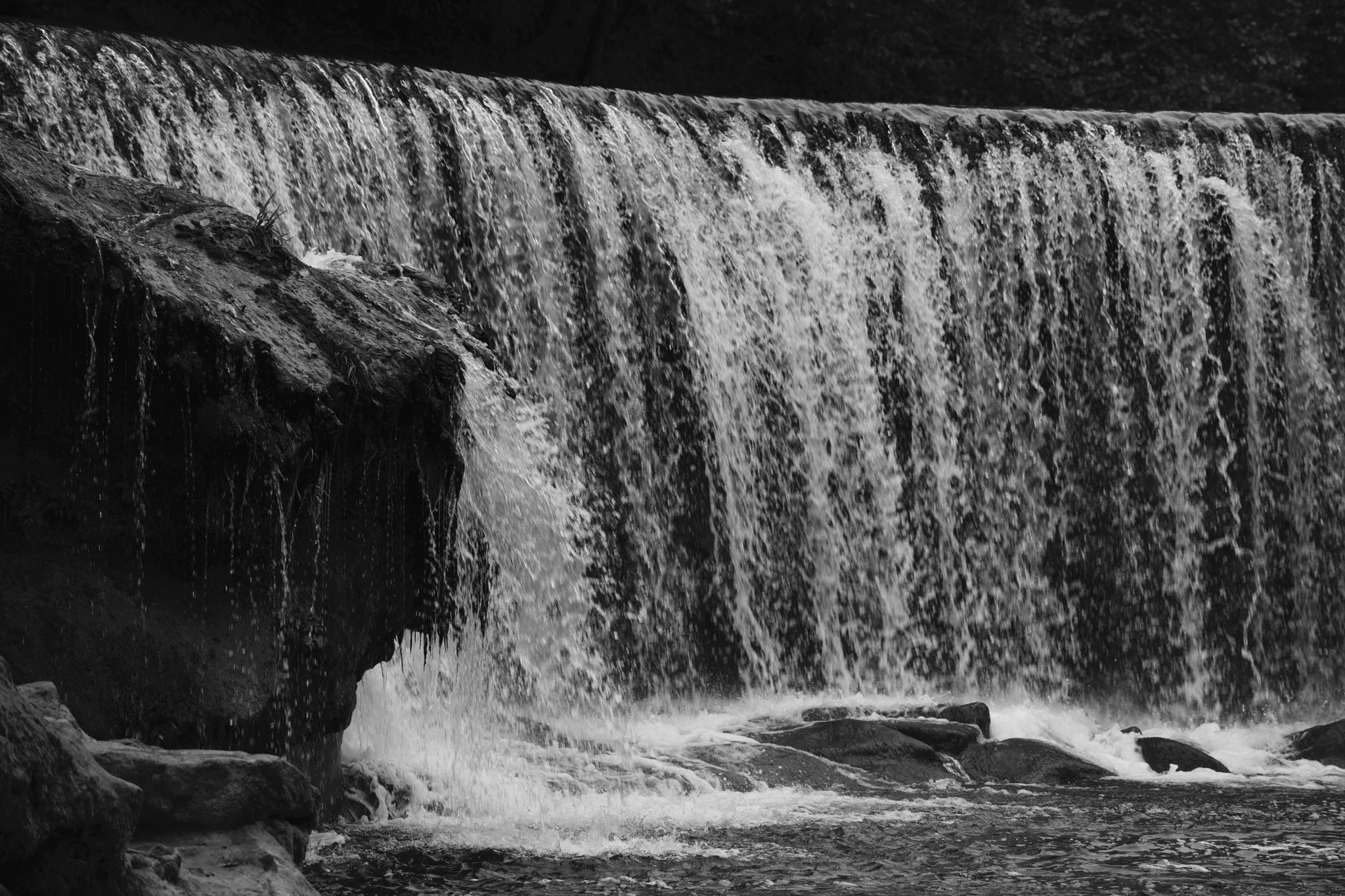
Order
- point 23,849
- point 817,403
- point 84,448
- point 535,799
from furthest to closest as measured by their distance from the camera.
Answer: point 817,403, point 535,799, point 84,448, point 23,849

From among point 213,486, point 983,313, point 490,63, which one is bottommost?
→ point 213,486

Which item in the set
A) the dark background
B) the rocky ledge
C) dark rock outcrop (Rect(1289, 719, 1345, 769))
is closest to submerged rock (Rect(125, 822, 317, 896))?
the rocky ledge

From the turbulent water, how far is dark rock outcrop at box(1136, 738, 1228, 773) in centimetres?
17

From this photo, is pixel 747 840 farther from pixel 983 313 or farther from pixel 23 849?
pixel 983 313

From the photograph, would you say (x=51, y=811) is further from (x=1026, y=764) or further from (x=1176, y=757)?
(x=1176, y=757)

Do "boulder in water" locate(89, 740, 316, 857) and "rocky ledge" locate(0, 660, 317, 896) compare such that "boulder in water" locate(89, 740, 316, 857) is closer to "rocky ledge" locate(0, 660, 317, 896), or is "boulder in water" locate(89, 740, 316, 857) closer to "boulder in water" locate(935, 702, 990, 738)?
"rocky ledge" locate(0, 660, 317, 896)

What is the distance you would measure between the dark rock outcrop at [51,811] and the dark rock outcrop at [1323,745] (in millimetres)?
9652

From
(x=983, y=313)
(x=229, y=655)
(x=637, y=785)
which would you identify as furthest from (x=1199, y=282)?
(x=229, y=655)

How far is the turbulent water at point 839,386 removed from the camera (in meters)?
11.3

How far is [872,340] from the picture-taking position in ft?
46.9

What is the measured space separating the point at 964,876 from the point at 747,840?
112 cm

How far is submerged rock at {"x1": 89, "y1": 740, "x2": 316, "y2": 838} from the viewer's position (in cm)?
590

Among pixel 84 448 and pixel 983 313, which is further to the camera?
pixel 983 313

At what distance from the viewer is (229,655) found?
754 centimetres
